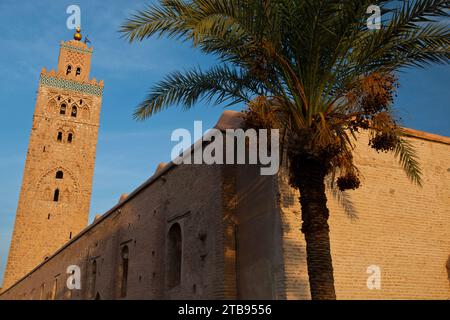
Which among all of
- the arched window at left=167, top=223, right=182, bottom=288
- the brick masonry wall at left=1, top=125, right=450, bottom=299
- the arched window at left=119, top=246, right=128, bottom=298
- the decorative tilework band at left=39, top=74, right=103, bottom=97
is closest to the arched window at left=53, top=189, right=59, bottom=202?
the decorative tilework band at left=39, top=74, right=103, bottom=97

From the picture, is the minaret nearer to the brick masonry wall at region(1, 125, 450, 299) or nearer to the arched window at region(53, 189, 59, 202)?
the arched window at region(53, 189, 59, 202)

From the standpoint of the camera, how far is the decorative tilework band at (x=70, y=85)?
122ft

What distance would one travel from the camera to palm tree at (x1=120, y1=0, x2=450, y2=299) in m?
6.17

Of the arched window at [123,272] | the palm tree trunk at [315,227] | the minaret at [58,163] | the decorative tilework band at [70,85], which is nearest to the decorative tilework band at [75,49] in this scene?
the minaret at [58,163]

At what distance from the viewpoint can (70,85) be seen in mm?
38062

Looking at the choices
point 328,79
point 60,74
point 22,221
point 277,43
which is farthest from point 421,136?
point 60,74

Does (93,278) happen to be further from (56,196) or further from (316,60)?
(56,196)

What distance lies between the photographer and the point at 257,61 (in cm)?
660

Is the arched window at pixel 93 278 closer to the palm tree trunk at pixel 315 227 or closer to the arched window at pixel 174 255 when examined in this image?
the arched window at pixel 174 255

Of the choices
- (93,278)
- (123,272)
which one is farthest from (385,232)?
(93,278)

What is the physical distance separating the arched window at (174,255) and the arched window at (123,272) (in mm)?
3678

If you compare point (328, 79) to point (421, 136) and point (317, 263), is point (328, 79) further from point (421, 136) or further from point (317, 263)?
point (421, 136)

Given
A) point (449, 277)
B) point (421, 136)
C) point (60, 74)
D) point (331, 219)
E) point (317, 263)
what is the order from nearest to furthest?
1. point (317, 263)
2. point (331, 219)
3. point (449, 277)
4. point (421, 136)
5. point (60, 74)
